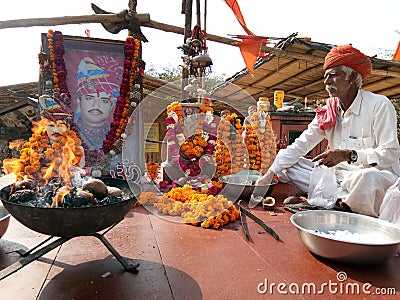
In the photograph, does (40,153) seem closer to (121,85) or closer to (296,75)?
(121,85)

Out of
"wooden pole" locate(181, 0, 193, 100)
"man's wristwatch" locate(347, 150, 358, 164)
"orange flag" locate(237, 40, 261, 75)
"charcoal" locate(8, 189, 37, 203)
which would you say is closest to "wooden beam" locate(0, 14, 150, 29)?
"wooden pole" locate(181, 0, 193, 100)

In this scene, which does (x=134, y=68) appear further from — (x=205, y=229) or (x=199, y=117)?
(x=205, y=229)

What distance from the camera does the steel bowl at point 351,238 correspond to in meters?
1.87

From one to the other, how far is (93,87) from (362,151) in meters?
3.83

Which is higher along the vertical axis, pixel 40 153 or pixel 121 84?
pixel 121 84

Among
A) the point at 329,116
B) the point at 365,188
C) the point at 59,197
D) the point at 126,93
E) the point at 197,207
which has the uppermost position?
the point at 126,93

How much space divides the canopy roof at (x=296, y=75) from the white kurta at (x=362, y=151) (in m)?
2.32

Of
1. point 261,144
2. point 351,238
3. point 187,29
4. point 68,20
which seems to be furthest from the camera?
point 187,29

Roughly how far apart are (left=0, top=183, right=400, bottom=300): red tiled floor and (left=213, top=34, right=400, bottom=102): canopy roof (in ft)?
12.6

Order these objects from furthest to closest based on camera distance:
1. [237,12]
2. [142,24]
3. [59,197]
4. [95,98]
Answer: [237,12] < [142,24] < [95,98] < [59,197]

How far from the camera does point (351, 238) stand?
2.14 meters

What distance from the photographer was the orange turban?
294cm

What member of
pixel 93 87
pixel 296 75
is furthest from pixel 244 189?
pixel 296 75

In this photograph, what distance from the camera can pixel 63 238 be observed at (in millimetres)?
1748
